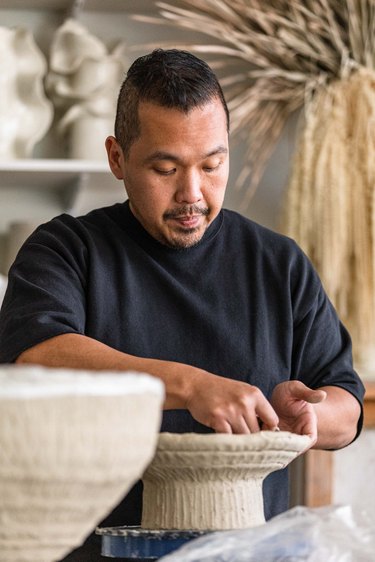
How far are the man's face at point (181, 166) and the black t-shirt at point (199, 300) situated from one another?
92mm

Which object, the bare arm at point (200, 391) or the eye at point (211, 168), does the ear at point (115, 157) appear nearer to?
the eye at point (211, 168)

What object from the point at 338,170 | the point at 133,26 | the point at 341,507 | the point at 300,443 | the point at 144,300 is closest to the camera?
the point at 341,507

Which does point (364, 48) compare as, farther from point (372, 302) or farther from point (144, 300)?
point (144, 300)

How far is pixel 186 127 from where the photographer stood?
133 cm

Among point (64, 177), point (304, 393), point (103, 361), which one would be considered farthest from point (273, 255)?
point (64, 177)

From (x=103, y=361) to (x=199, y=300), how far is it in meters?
0.34

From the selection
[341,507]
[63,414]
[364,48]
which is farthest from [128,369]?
[364,48]

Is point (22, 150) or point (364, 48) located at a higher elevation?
point (364, 48)

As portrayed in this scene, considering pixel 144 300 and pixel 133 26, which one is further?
pixel 133 26

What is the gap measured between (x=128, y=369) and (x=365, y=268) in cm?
137

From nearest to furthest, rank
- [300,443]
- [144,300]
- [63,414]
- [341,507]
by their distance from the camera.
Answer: [63,414] < [341,507] < [300,443] < [144,300]

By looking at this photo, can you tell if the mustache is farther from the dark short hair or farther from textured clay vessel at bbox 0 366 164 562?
textured clay vessel at bbox 0 366 164 562

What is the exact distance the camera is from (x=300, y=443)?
1037 millimetres

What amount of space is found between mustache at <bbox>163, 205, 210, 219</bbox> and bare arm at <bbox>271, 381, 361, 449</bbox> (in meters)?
0.24
